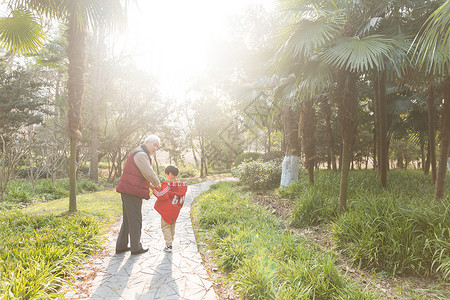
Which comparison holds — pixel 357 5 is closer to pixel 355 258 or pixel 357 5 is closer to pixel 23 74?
pixel 355 258

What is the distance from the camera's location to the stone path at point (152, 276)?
8.59ft

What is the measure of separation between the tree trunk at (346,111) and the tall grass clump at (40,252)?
14.5 feet

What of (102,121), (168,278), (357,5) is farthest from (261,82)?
(102,121)

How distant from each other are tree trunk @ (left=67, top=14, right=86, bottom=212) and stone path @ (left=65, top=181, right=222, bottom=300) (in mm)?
2886

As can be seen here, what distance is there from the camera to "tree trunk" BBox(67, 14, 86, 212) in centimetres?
553

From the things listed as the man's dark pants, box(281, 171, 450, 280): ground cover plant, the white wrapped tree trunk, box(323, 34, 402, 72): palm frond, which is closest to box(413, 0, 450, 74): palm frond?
box(323, 34, 402, 72): palm frond

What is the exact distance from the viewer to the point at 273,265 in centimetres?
292

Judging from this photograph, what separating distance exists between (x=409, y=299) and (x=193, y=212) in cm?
493

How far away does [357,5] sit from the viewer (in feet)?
16.0

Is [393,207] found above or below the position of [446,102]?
below

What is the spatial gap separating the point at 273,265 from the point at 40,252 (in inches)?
113

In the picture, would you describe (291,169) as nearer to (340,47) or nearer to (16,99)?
(340,47)

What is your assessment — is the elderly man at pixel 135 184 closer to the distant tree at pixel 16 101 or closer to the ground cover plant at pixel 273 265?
the ground cover plant at pixel 273 265

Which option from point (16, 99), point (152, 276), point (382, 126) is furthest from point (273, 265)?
point (16, 99)
